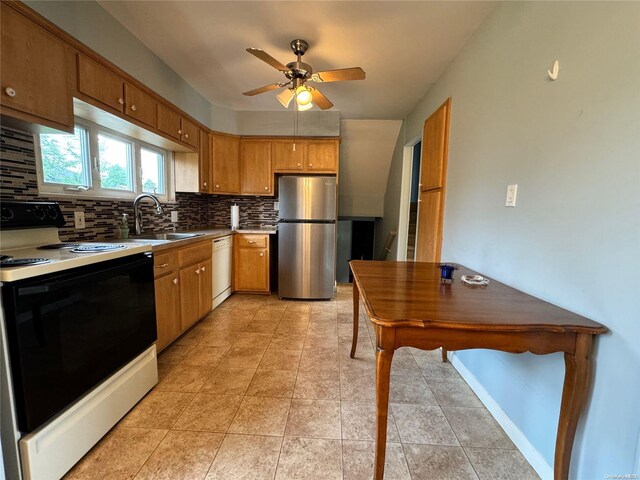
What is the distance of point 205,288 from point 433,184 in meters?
2.43

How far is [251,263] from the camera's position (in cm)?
351

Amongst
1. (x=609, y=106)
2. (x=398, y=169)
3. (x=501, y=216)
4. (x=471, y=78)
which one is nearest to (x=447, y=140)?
(x=471, y=78)

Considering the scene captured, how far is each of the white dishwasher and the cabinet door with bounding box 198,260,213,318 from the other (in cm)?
10

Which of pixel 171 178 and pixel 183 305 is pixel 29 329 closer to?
pixel 183 305

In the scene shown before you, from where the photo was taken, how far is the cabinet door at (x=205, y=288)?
262 centimetres

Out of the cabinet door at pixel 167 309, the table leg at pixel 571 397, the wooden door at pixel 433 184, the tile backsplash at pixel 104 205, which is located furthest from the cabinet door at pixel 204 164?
the table leg at pixel 571 397

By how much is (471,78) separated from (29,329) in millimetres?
2817

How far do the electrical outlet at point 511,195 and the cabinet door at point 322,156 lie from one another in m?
2.34

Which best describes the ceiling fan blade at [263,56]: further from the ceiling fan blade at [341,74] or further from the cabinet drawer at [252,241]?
the cabinet drawer at [252,241]

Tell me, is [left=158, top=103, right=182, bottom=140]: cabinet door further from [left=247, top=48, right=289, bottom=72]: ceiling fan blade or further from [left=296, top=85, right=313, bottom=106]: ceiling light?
[left=296, top=85, right=313, bottom=106]: ceiling light

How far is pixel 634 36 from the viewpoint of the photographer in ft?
2.88

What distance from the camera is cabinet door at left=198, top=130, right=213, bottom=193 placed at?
3225mm

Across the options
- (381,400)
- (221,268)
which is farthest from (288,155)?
(381,400)

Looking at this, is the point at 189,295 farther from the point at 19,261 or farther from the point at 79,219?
the point at 19,261
